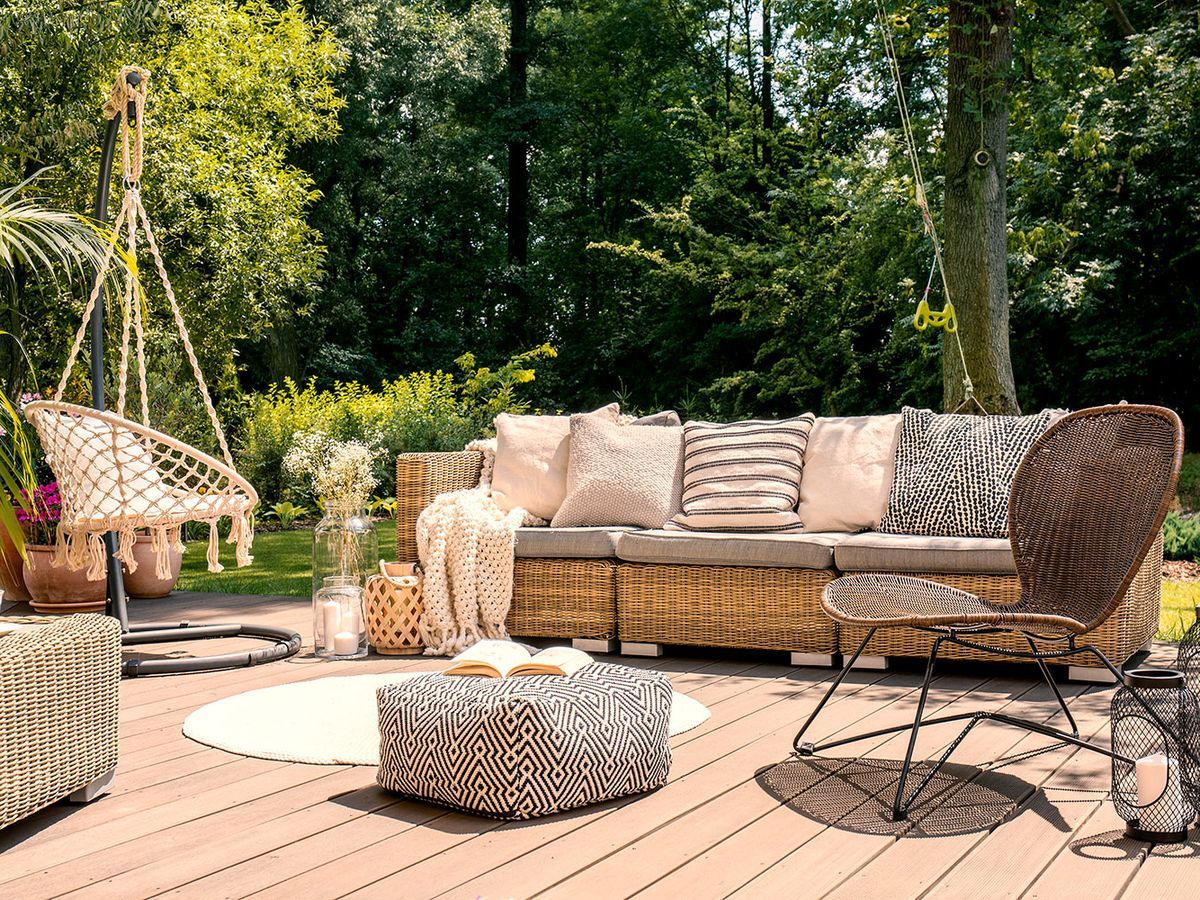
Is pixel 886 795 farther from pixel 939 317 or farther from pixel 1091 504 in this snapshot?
pixel 939 317

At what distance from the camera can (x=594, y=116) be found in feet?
55.1

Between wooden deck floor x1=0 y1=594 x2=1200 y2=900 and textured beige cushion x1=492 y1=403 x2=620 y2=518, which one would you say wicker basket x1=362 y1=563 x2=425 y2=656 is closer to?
textured beige cushion x1=492 y1=403 x2=620 y2=518

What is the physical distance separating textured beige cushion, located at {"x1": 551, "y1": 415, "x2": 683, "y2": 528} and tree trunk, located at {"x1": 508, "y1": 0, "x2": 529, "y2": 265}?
11802mm

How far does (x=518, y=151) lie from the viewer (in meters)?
16.6

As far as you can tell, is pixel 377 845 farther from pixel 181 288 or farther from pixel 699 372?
pixel 699 372

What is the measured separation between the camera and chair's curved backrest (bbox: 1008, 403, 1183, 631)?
2.90 meters

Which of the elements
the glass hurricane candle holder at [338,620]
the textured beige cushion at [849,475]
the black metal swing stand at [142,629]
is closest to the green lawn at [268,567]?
the black metal swing stand at [142,629]

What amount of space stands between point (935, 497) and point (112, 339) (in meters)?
6.90

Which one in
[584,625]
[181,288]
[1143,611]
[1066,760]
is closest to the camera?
[1066,760]

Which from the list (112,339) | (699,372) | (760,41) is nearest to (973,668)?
(112,339)

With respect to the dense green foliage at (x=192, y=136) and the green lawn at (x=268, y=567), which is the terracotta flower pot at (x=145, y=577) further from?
the dense green foliage at (x=192, y=136)

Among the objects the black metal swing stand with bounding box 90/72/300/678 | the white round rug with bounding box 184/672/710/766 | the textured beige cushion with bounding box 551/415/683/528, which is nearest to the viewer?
the white round rug with bounding box 184/672/710/766

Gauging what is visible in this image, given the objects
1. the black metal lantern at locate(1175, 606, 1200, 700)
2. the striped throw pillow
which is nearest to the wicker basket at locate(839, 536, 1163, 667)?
the striped throw pillow

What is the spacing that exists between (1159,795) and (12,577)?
5.17 m
